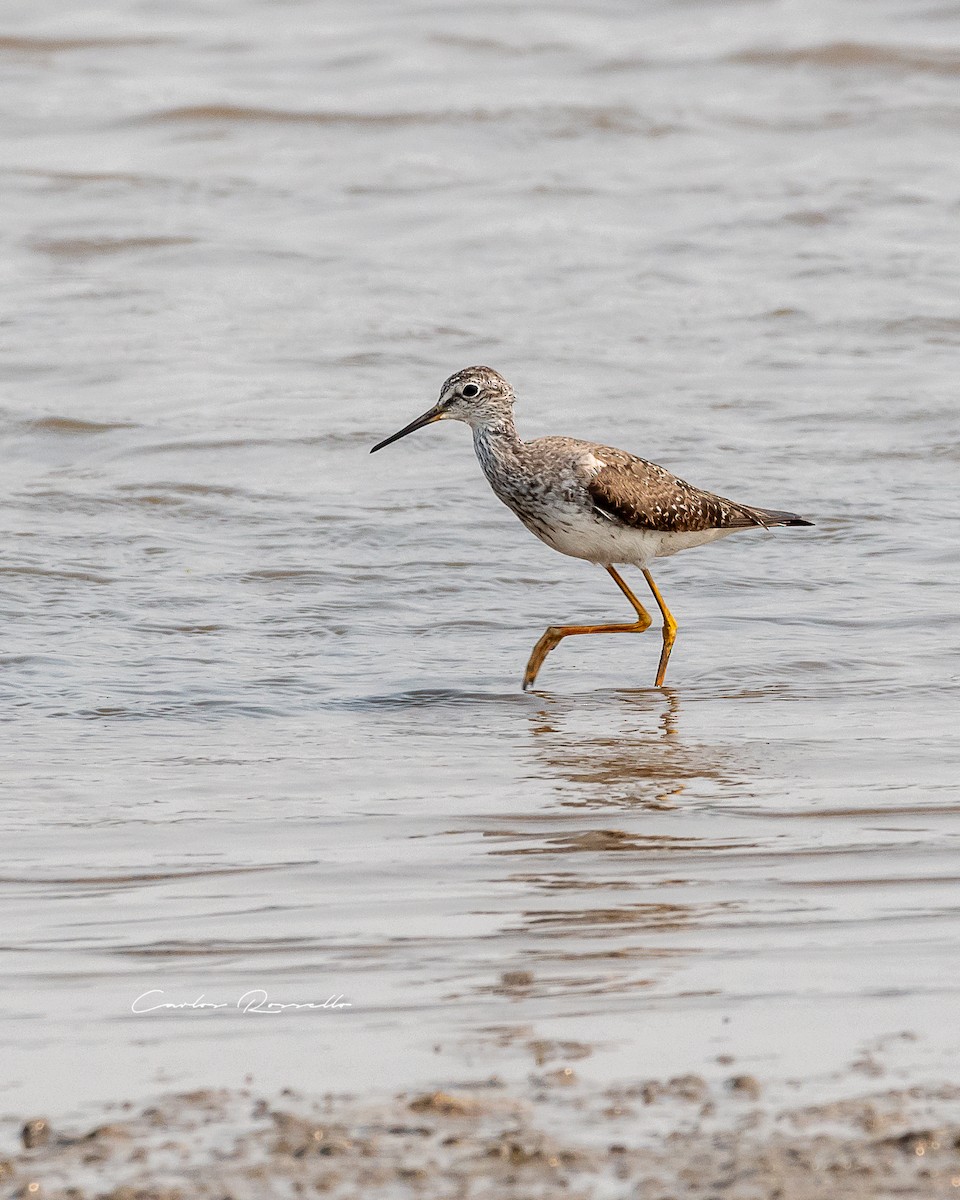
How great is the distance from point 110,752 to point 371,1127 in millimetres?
3082

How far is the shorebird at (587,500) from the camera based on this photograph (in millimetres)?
7535

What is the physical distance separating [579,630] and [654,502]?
2.05 ft

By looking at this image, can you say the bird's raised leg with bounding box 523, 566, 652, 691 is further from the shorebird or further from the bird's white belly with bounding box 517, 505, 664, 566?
the bird's white belly with bounding box 517, 505, 664, 566

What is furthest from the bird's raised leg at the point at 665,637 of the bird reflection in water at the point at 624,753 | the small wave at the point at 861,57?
the small wave at the point at 861,57

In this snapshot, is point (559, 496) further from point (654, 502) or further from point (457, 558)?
point (457, 558)

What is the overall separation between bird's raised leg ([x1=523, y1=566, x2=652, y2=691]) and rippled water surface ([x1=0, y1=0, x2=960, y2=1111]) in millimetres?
112

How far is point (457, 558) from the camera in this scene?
356 inches

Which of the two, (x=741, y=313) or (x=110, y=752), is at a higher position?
(x=741, y=313)

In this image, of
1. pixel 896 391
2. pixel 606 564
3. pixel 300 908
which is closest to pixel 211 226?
pixel 896 391

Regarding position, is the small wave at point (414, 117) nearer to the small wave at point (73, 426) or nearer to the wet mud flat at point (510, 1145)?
the small wave at point (73, 426)

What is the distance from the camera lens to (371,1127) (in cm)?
339

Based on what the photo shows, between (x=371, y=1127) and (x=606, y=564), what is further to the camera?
(x=606, y=564)

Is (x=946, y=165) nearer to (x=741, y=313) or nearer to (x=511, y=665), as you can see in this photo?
(x=741, y=313)
